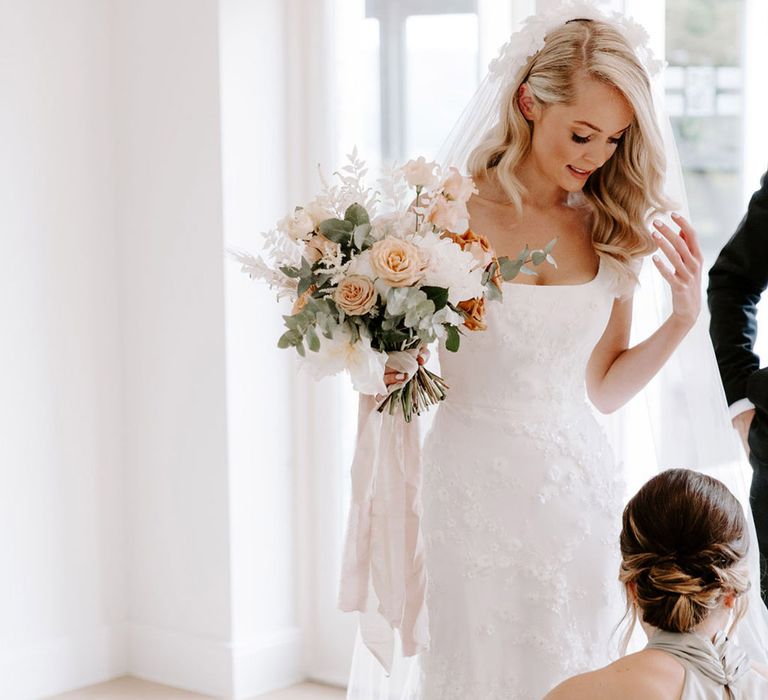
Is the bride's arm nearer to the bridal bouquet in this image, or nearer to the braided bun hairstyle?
the bridal bouquet

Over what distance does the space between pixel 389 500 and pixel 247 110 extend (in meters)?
2.27

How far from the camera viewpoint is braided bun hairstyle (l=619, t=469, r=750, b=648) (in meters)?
1.92

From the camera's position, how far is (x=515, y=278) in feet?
8.95

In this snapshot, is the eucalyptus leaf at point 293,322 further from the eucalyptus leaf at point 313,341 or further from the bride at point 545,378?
the bride at point 545,378

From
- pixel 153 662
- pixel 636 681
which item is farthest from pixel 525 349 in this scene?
pixel 153 662

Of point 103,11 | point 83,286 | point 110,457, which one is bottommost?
point 110,457

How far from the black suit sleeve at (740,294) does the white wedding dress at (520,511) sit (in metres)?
0.24

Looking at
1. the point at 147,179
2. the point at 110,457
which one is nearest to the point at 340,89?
the point at 147,179

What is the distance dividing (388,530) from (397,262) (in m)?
0.65

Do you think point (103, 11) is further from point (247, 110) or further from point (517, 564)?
point (517, 564)

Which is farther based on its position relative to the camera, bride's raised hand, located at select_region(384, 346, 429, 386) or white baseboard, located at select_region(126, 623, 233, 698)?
white baseboard, located at select_region(126, 623, 233, 698)

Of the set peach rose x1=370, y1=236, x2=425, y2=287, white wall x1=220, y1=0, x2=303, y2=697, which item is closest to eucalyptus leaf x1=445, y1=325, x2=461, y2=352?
peach rose x1=370, y1=236, x2=425, y2=287

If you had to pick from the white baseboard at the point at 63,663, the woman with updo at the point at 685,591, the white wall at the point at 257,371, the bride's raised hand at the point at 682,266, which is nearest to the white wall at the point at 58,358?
the white baseboard at the point at 63,663

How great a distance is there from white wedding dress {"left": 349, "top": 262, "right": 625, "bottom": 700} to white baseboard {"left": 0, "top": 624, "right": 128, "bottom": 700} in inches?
90.6
